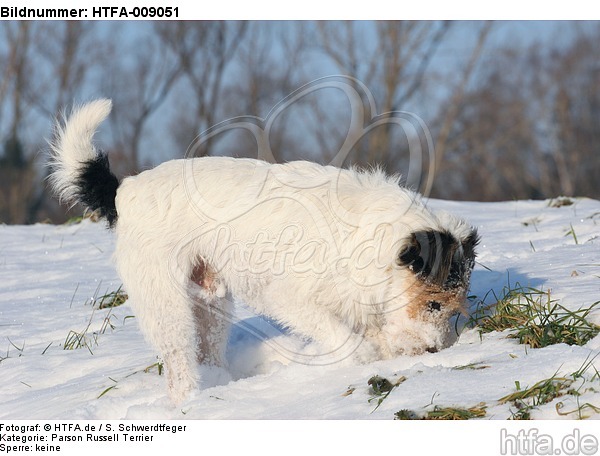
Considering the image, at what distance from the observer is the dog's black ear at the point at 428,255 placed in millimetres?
4629

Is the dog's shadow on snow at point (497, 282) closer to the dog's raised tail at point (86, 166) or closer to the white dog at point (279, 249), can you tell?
the white dog at point (279, 249)

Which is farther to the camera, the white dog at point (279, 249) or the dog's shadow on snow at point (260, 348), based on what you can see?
the dog's shadow on snow at point (260, 348)

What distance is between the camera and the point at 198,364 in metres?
5.04

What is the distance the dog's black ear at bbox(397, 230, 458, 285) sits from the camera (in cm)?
463

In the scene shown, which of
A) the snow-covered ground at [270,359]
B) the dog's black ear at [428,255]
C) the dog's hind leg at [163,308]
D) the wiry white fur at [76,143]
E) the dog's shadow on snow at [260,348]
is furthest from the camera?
the dog's shadow on snow at [260,348]

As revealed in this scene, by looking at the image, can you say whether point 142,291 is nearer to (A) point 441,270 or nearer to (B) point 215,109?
(A) point 441,270

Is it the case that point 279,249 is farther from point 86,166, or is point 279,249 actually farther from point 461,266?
point 86,166

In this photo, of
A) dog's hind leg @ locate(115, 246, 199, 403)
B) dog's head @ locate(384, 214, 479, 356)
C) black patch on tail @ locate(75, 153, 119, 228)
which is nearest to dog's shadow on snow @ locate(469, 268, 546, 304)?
dog's head @ locate(384, 214, 479, 356)

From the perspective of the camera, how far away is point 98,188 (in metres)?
5.06

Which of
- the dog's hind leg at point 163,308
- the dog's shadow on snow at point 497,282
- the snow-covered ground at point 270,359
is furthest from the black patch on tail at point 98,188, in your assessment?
the dog's shadow on snow at point 497,282

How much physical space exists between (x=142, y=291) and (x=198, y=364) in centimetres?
58

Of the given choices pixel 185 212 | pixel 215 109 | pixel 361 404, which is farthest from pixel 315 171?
pixel 215 109

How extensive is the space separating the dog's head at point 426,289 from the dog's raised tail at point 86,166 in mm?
1808

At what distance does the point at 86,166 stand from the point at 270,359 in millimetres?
1650
